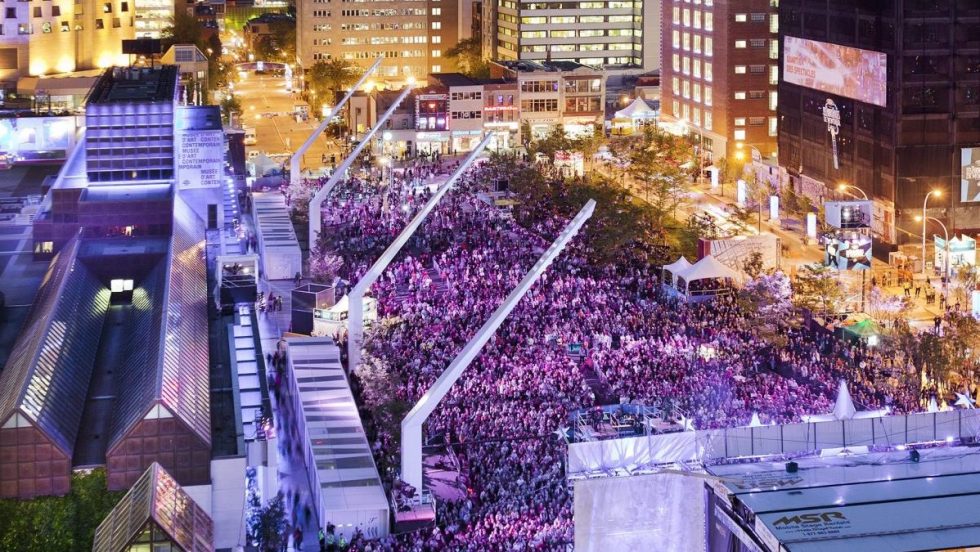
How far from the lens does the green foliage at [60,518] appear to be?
1304 inches

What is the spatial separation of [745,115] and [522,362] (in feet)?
180

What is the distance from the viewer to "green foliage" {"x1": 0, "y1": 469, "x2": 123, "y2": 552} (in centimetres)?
3312

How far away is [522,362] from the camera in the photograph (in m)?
44.7

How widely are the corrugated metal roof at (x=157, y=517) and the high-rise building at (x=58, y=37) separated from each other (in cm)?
8737

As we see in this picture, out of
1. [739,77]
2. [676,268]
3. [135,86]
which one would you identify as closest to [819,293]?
[676,268]

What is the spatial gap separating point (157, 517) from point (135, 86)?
51028 millimetres

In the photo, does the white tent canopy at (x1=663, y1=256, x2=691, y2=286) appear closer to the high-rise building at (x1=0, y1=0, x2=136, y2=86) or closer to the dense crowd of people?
the dense crowd of people

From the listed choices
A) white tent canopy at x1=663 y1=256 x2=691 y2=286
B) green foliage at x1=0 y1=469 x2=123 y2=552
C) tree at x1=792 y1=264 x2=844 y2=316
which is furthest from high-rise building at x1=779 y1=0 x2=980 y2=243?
green foliage at x1=0 y1=469 x2=123 y2=552

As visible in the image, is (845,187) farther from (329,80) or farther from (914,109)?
(329,80)

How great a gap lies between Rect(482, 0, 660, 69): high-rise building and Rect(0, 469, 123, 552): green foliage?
10423 cm

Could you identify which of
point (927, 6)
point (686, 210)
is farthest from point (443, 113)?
point (927, 6)

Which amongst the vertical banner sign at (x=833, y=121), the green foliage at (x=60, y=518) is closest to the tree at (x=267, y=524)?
the green foliage at (x=60, y=518)

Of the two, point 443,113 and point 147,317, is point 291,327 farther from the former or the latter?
point 443,113

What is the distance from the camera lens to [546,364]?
146 feet
